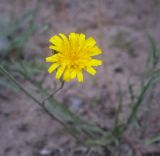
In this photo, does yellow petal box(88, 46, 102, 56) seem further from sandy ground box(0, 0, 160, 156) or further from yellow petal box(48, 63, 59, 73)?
sandy ground box(0, 0, 160, 156)

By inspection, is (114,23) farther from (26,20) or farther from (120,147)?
(120,147)

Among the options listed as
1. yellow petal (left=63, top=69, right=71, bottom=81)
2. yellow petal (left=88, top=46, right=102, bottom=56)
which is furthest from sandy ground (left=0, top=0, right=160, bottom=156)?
yellow petal (left=63, top=69, right=71, bottom=81)

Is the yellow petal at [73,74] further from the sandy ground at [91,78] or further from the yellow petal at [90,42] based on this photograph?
the sandy ground at [91,78]

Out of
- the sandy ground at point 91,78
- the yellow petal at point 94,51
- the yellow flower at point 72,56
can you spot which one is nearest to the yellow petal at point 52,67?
the yellow flower at point 72,56

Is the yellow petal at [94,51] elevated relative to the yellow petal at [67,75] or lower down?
elevated

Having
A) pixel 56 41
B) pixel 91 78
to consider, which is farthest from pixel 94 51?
pixel 91 78

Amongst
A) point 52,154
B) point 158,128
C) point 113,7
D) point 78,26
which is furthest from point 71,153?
point 113,7
